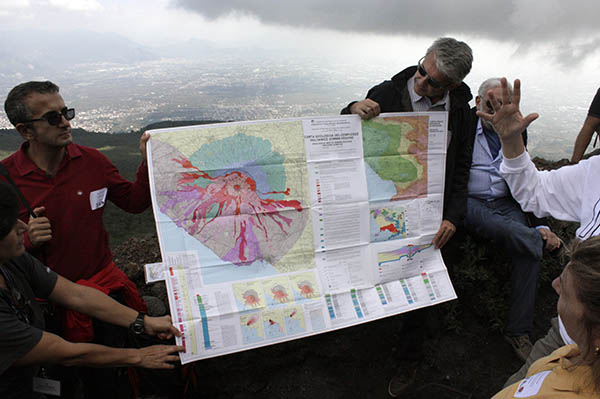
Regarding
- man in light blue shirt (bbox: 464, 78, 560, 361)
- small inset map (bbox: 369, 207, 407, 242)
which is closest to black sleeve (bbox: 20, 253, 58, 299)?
small inset map (bbox: 369, 207, 407, 242)

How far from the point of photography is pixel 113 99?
6919 cm

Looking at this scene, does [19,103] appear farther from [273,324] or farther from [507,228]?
[507,228]

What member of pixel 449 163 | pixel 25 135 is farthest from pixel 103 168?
pixel 449 163

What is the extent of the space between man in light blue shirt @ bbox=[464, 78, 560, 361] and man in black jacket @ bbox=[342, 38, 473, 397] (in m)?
0.37

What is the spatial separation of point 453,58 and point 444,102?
15.6 inches

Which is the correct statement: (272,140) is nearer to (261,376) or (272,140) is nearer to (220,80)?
(261,376)

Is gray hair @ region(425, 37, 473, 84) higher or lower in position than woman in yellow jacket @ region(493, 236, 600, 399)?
higher

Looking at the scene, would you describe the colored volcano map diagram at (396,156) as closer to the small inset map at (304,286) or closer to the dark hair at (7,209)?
the small inset map at (304,286)

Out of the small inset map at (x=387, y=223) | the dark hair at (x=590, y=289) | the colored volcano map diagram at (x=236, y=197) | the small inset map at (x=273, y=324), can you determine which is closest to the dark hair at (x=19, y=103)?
the colored volcano map diagram at (x=236, y=197)

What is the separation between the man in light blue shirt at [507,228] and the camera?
322cm

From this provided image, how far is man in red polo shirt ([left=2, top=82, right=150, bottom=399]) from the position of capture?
7.47ft

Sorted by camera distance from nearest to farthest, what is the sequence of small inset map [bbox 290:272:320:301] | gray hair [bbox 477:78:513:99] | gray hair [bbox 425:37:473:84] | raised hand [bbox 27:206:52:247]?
raised hand [bbox 27:206:52:247]
small inset map [bbox 290:272:320:301]
gray hair [bbox 425:37:473:84]
gray hair [bbox 477:78:513:99]

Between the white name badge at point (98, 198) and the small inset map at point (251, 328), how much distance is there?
4.64ft

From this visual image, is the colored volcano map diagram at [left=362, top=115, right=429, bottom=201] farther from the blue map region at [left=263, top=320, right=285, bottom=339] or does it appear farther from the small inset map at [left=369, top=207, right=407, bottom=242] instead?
the blue map region at [left=263, top=320, right=285, bottom=339]
